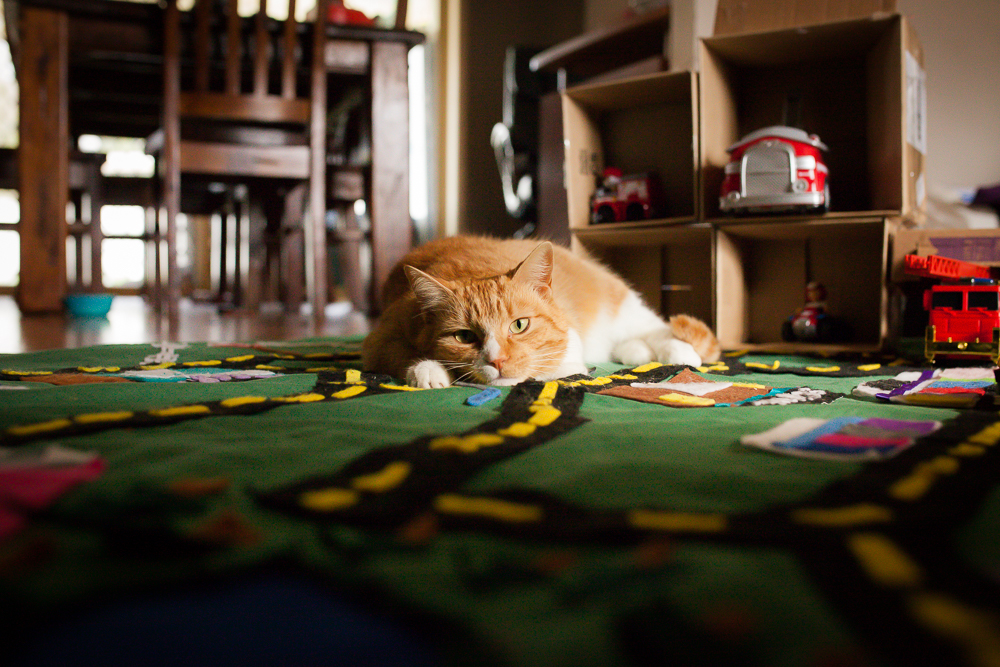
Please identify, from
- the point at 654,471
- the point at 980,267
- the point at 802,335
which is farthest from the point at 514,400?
the point at 980,267

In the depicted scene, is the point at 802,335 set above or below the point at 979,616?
above

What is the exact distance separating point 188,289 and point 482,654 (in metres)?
7.26

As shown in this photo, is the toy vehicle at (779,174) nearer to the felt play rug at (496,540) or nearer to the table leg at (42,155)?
the felt play rug at (496,540)

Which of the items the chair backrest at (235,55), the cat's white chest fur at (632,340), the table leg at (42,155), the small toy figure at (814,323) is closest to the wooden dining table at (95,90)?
the table leg at (42,155)

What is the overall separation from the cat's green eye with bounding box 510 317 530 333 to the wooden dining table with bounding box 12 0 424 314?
1.92m

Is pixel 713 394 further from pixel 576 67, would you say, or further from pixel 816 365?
pixel 576 67

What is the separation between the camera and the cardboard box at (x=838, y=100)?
70.6 inches

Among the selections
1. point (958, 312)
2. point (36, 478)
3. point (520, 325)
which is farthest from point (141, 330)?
point (958, 312)

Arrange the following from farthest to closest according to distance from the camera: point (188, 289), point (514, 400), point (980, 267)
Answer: point (188, 289) < point (980, 267) < point (514, 400)

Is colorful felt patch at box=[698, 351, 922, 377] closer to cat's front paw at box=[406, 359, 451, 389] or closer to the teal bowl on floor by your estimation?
cat's front paw at box=[406, 359, 451, 389]

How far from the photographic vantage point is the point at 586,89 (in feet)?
7.36

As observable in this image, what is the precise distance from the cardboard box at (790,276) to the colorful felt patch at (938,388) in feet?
1.57

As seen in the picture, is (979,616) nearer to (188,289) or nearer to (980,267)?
(980,267)

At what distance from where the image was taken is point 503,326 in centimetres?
117
